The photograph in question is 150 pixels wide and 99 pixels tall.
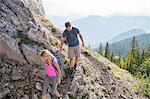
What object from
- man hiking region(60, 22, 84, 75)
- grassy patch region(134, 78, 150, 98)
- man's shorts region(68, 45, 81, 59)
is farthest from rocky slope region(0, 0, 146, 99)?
grassy patch region(134, 78, 150, 98)

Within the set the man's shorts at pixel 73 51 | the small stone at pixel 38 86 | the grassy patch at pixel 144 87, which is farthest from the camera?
the grassy patch at pixel 144 87

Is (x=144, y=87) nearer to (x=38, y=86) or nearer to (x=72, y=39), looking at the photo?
(x=72, y=39)

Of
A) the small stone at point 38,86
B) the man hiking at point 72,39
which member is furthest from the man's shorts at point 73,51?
the small stone at point 38,86

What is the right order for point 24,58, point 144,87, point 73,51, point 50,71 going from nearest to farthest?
point 50,71
point 24,58
point 73,51
point 144,87

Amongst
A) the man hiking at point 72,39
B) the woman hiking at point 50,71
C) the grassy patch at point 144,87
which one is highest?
the man hiking at point 72,39

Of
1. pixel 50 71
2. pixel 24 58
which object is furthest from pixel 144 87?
pixel 50 71

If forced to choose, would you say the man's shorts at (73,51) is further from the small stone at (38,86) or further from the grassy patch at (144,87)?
the grassy patch at (144,87)

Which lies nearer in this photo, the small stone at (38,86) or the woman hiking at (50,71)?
the woman hiking at (50,71)

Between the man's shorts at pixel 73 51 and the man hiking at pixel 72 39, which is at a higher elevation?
the man hiking at pixel 72 39

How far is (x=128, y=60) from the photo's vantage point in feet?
347

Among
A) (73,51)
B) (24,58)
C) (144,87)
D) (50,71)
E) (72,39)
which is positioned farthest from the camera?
(144,87)

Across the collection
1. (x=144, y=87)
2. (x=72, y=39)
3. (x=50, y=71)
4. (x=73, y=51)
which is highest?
(x=72, y=39)

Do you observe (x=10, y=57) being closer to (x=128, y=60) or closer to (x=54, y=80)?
(x=54, y=80)

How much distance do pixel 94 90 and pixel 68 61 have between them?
3.10 meters
